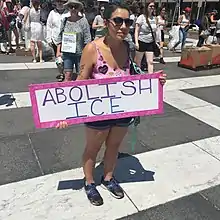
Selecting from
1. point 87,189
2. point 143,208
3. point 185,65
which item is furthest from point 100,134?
point 185,65

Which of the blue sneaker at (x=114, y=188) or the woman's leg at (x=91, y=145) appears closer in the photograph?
the woman's leg at (x=91, y=145)

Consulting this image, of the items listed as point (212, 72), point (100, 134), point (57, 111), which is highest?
point (57, 111)

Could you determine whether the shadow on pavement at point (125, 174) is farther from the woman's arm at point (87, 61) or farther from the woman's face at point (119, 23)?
the woman's face at point (119, 23)

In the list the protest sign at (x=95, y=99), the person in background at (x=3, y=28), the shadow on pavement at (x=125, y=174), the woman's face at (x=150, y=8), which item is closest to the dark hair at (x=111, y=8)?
the protest sign at (x=95, y=99)

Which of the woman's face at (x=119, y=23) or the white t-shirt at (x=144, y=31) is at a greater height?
the woman's face at (x=119, y=23)

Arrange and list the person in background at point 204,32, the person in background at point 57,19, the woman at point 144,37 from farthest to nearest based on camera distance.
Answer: the person in background at point 204,32 → the person in background at point 57,19 → the woman at point 144,37

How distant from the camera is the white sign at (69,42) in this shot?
15.8 ft

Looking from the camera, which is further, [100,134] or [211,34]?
[211,34]

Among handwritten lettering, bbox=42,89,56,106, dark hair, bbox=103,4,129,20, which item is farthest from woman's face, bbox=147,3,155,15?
handwritten lettering, bbox=42,89,56,106

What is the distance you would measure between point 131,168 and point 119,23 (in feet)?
5.52

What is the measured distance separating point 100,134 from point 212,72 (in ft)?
21.1

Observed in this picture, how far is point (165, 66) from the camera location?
8.43 meters

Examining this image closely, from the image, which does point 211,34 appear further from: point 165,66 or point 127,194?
point 127,194

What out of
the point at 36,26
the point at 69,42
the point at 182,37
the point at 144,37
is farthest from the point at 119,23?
the point at 182,37
